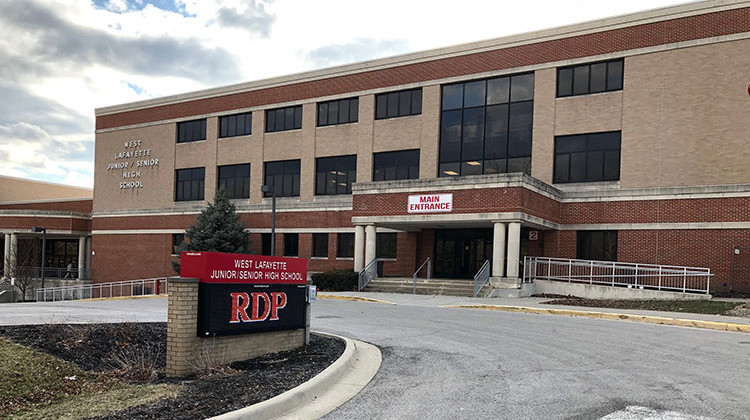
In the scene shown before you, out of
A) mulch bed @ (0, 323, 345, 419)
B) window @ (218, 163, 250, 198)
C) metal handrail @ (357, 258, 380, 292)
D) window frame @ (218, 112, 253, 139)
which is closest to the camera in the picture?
mulch bed @ (0, 323, 345, 419)

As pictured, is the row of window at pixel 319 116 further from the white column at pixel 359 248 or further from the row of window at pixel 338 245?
the white column at pixel 359 248

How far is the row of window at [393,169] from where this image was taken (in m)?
29.9

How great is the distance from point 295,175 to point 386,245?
28.6 feet

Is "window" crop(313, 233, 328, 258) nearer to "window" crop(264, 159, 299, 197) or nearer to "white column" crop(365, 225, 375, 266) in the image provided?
"window" crop(264, 159, 299, 197)

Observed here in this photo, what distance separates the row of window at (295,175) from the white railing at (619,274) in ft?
31.5

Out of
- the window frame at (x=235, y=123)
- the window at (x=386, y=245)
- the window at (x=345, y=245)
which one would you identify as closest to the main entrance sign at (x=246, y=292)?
the window at (x=386, y=245)

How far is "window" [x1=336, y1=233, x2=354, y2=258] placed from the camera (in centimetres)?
3684

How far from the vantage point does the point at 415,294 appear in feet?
88.7

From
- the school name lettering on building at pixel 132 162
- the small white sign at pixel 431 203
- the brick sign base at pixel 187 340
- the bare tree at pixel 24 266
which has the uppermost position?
the school name lettering on building at pixel 132 162

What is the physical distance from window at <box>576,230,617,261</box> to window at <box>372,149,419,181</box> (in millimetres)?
9889

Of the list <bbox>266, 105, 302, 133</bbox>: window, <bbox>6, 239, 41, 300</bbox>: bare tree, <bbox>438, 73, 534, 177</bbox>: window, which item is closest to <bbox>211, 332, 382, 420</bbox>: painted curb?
<bbox>438, 73, 534, 177</bbox>: window

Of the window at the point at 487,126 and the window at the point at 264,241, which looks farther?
the window at the point at 264,241

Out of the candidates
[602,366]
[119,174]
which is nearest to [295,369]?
[602,366]

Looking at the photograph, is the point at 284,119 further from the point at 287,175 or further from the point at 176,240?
the point at 176,240
